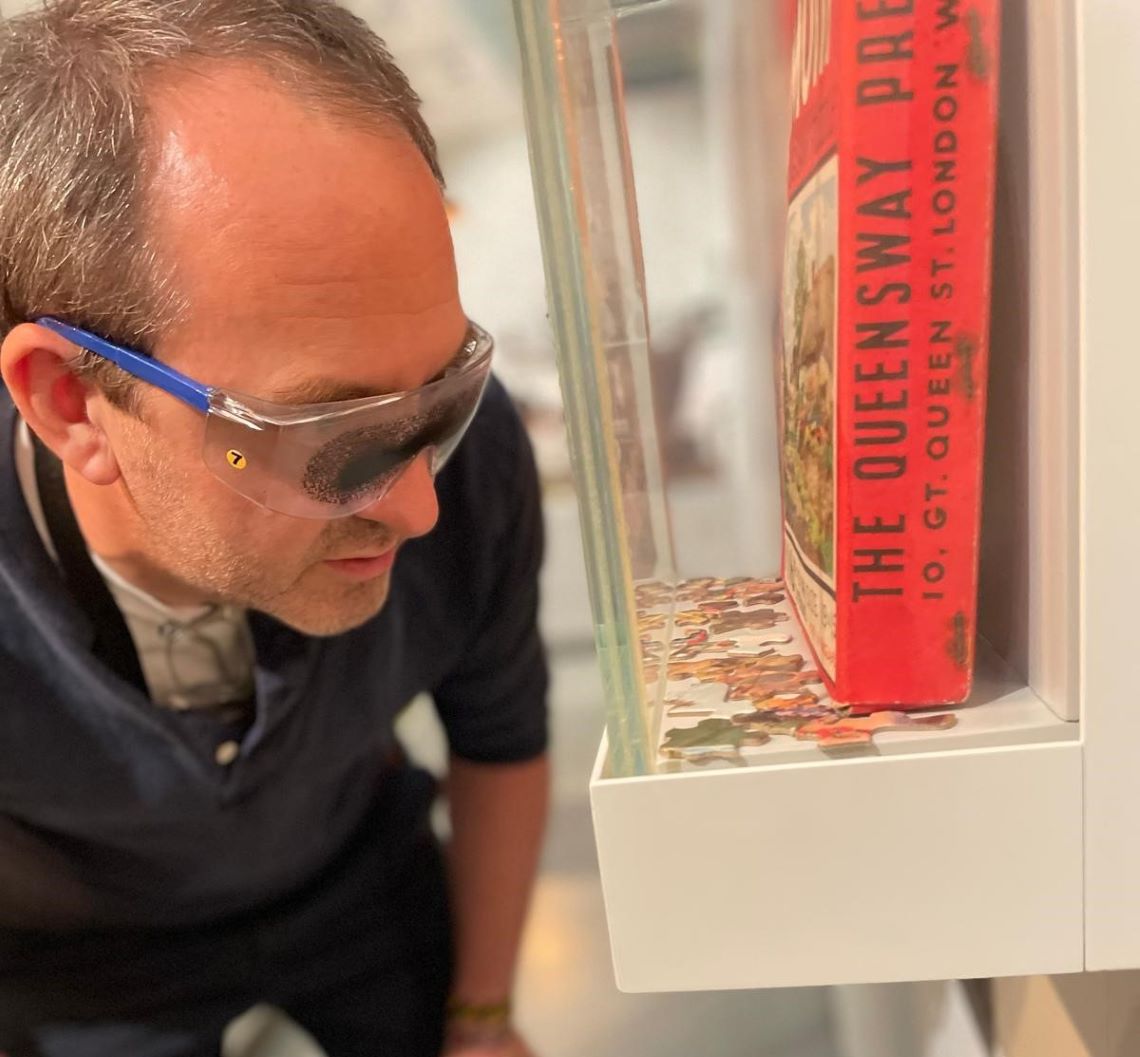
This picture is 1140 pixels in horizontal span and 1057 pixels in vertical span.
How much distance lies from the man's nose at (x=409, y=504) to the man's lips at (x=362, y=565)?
49 mm

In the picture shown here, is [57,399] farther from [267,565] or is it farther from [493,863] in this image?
[493,863]

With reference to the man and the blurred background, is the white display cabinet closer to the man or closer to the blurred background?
the blurred background

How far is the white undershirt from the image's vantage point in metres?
0.76

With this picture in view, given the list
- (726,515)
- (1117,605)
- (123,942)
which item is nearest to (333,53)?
(726,515)

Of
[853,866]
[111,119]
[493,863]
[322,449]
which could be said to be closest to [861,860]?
[853,866]

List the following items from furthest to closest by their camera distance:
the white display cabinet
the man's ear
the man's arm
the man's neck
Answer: the man's arm < the man's neck < the man's ear < the white display cabinet

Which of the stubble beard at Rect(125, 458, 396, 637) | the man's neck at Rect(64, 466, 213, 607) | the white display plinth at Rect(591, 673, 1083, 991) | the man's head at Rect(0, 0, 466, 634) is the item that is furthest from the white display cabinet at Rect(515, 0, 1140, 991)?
the man's neck at Rect(64, 466, 213, 607)

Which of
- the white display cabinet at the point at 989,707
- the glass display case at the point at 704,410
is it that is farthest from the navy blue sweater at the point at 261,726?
the white display cabinet at the point at 989,707

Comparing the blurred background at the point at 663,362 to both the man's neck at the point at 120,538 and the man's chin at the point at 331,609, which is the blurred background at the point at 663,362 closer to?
the man's chin at the point at 331,609

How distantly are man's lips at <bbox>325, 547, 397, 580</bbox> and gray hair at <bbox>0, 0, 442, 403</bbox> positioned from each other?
0.17m

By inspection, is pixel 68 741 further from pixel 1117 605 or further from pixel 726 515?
pixel 1117 605

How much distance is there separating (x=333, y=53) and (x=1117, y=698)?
0.53m

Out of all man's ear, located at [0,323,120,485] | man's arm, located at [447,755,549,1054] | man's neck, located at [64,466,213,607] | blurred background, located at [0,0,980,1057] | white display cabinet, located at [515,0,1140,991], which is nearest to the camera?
white display cabinet, located at [515,0,1140,991]

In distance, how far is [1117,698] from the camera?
33cm
